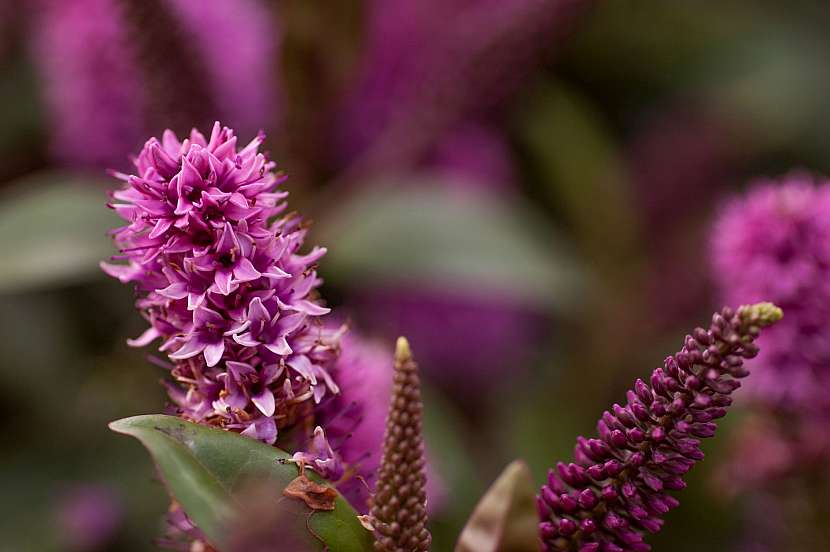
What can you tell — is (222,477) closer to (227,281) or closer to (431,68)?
(227,281)

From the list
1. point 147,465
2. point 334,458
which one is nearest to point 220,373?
point 334,458

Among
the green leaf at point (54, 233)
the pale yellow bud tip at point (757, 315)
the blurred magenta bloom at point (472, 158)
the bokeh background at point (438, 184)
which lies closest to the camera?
the pale yellow bud tip at point (757, 315)

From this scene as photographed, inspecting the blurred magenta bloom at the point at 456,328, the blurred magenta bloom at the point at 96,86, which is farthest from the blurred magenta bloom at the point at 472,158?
the blurred magenta bloom at the point at 96,86

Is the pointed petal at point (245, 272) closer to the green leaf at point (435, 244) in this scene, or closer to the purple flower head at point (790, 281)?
the purple flower head at point (790, 281)

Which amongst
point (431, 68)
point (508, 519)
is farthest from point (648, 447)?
point (431, 68)

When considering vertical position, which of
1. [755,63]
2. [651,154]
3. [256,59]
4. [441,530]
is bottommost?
[441,530]

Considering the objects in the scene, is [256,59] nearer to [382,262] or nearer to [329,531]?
[382,262]

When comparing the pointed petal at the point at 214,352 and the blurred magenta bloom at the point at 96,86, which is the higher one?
the blurred magenta bloom at the point at 96,86

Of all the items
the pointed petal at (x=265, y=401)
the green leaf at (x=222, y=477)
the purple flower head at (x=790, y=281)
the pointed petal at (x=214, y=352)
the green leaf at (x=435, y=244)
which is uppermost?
the green leaf at (x=435, y=244)
